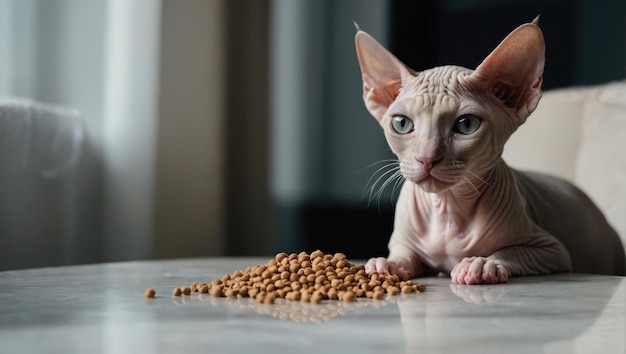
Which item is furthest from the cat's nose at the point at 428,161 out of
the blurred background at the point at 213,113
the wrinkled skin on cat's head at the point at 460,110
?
the blurred background at the point at 213,113

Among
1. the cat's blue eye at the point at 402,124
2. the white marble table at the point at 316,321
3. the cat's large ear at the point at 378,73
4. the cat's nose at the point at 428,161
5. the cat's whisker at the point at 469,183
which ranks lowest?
the white marble table at the point at 316,321

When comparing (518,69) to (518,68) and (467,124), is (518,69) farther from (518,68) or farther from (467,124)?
(467,124)

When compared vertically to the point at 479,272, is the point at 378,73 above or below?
above

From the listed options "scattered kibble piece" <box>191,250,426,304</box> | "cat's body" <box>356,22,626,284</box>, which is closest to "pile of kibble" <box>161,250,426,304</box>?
"scattered kibble piece" <box>191,250,426,304</box>

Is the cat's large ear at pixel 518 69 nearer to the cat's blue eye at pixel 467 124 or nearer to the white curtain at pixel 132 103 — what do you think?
the cat's blue eye at pixel 467 124

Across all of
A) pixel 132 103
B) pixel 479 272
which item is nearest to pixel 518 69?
pixel 479 272

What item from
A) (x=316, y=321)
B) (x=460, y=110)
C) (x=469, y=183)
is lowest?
(x=316, y=321)

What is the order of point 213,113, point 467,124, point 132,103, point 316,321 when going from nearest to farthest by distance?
point 316,321 < point 467,124 < point 132,103 < point 213,113

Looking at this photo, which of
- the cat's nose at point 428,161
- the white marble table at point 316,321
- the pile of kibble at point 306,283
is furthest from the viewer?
the cat's nose at point 428,161
